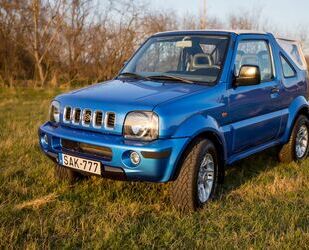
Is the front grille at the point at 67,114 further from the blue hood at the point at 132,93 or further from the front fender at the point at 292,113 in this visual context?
the front fender at the point at 292,113

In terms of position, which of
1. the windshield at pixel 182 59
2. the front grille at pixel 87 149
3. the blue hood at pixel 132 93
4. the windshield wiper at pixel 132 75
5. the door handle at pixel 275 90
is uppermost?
the windshield at pixel 182 59

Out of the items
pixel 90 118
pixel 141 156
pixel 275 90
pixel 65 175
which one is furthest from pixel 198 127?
pixel 275 90

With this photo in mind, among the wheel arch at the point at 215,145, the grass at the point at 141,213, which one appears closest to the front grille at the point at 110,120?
the wheel arch at the point at 215,145

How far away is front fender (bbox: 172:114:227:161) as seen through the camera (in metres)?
3.75

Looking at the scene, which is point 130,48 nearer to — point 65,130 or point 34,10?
point 34,10

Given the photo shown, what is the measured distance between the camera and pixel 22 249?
3.14 metres

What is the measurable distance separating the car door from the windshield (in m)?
0.24

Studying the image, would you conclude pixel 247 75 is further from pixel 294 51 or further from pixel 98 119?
pixel 294 51

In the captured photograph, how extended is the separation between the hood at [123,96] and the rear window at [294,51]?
2272 mm

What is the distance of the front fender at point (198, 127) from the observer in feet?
12.3

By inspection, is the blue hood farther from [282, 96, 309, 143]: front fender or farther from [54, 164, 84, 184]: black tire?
[282, 96, 309, 143]: front fender

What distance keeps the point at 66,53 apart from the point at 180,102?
56.7 ft

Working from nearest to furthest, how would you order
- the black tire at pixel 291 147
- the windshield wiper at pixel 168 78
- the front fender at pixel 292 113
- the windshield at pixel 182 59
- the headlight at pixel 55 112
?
the headlight at pixel 55 112, the windshield wiper at pixel 168 78, the windshield at pixel 182 59, the front fender at pixel 292 113, the black tire at pixel 291 147

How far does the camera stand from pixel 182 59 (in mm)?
4879
